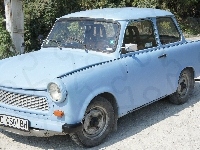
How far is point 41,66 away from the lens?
444 centimetres

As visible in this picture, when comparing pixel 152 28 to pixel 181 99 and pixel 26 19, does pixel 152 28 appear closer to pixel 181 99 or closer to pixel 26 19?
pixel 181 99

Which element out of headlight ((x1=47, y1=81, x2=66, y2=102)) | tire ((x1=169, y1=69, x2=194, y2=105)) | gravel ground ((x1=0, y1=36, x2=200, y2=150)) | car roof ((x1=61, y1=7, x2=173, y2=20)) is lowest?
gravel ground ((x1=0, y1=36, x2=200, y2=150))

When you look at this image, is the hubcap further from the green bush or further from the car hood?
the green bush

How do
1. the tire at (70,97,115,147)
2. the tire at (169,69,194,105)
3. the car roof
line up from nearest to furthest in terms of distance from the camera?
1. the tire at (70,97,115,147)
2. the car roof
3. the tire at (169,69,194,105)

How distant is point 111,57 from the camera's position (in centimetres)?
466

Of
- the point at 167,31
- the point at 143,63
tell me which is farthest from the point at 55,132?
the point at 167,31

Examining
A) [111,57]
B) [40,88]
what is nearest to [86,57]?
[111,57]

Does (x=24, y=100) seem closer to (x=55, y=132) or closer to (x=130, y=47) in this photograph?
(x=55, y=132)

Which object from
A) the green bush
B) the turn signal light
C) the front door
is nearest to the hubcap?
the turn signal light

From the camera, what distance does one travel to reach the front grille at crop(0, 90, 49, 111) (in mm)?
3988

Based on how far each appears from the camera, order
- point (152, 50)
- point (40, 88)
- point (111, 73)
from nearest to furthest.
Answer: point (40, 88) → point (111, 73) → point (152, 50)

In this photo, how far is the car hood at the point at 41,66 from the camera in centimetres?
407

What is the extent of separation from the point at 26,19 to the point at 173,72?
7.62 metres

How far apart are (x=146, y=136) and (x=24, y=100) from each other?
1.79 meters
